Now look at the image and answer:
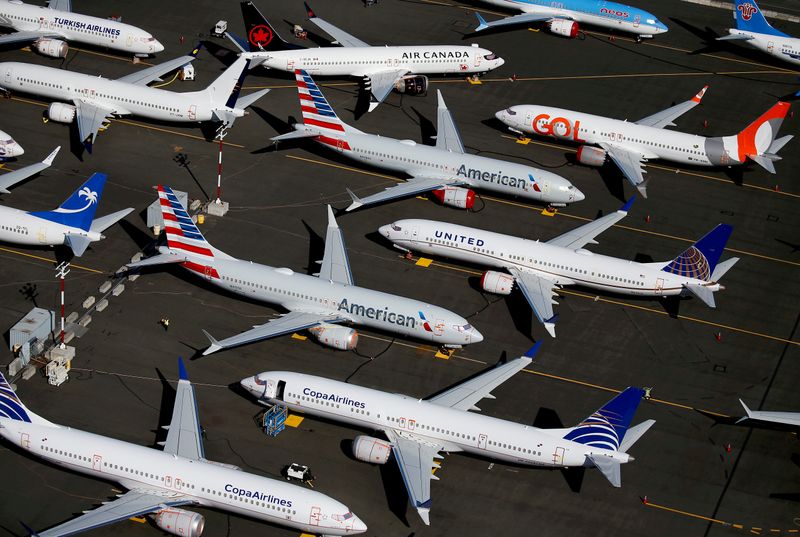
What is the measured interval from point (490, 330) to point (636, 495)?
20.6 metres

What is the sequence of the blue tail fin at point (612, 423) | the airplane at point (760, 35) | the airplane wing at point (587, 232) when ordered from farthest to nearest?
the airplane at point (760, 35) < the airplane wing at point (587, 232) < the blue tail fin at point (612, 423)

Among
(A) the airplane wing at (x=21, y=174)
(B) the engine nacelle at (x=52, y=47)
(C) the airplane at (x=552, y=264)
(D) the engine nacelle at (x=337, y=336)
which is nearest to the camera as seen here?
(D) the engine nacelle at (x=337, y=336)

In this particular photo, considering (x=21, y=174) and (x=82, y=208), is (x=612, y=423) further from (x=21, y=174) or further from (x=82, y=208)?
(x=21, y=174)

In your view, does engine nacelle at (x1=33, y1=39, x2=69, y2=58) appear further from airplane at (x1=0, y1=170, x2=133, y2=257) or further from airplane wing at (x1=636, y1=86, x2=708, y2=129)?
airplane wing at (x1=636, y1=86, x2=708, y2=129)

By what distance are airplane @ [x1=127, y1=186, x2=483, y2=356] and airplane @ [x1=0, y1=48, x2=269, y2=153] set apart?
82.1 ft

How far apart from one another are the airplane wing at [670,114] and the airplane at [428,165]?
16.6 metres

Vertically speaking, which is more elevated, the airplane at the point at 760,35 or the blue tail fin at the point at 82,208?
the airplane at the point at 760,35

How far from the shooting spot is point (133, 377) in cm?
8925

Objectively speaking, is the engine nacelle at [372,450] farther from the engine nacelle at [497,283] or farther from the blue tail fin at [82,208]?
the blue tail fin at [82,208]

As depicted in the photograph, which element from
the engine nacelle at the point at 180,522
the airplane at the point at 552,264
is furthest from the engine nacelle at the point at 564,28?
the engine nacelle at the point at 180,522

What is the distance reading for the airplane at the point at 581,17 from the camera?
142 m

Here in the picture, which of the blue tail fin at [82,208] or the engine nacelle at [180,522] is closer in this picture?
the engine nacelle at [180,522]

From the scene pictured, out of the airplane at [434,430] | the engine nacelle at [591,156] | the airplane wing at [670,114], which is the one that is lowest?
the airplane at [434,430]

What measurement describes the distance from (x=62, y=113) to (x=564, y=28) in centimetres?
6166
